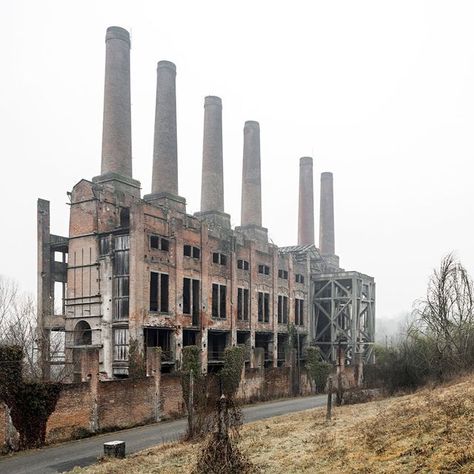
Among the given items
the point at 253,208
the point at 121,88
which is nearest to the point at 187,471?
the point at 121,88

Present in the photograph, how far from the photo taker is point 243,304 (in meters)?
34.3

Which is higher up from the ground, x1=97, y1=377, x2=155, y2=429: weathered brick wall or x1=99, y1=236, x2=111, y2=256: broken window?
x1=99, y1=236, x2=111, y2=256: broken window

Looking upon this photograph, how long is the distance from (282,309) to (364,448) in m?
28.8

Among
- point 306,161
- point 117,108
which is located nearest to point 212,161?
point 117,108

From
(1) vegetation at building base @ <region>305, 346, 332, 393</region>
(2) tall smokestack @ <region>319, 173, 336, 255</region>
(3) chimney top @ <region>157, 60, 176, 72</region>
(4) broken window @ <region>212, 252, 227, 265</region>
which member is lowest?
(1) vegetation at building base @ <region>305, 346, 332, 393</region>

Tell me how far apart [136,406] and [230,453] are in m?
12.6

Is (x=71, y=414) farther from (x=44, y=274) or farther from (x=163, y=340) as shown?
(x=44, y=274)

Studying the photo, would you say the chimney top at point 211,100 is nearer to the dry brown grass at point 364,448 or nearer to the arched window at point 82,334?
the arched window at point 82,334

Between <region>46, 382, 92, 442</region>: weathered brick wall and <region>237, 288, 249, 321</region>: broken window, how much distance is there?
16.2 meters

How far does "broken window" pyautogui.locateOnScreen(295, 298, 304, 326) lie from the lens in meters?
40.6

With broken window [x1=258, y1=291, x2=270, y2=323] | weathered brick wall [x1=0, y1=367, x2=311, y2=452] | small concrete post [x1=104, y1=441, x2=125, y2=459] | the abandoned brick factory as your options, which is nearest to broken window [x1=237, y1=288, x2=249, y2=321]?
the abandoned brick factory

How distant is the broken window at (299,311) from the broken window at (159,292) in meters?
15.8

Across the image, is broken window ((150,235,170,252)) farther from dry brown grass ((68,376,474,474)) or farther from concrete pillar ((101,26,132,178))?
dry brown grass ((68,376,474,474))

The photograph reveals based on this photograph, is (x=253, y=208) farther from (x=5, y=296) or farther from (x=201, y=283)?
(x=5, y=296)
